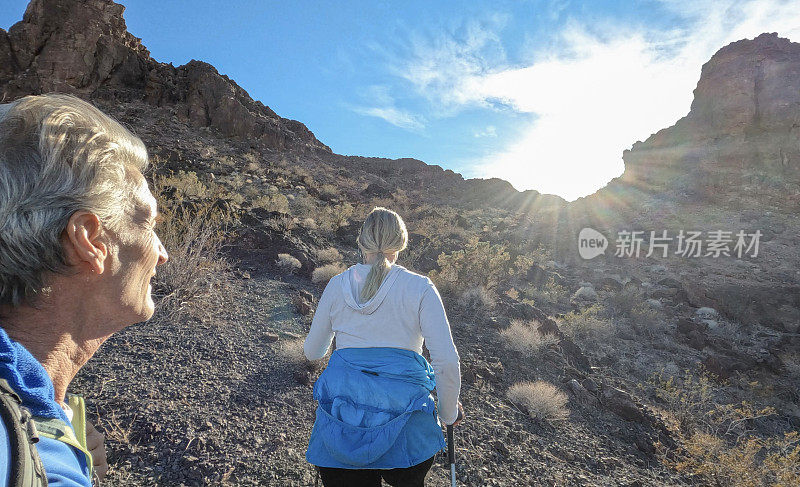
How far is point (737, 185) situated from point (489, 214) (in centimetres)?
1571

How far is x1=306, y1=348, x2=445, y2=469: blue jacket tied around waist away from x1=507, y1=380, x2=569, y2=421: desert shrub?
2.83 m

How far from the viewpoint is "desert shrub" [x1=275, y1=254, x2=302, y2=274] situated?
21.0 feet

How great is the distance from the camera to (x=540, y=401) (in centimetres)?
405

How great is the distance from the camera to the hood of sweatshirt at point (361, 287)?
1.71 m

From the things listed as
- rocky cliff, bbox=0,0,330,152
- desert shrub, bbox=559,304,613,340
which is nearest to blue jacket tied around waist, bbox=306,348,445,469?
desert shrub, bbox=559,304,613,340

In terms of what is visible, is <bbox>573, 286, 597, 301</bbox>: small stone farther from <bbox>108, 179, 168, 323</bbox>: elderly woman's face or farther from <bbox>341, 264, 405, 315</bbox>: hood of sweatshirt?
<bbox>108, 179, 168, 323</bbox>: elderly woman's face

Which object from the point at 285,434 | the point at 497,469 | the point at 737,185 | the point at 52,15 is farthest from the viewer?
the point at 52,15

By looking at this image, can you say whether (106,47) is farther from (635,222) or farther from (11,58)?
(635,222)

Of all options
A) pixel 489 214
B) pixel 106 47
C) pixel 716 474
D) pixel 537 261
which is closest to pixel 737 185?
pixel 489 214

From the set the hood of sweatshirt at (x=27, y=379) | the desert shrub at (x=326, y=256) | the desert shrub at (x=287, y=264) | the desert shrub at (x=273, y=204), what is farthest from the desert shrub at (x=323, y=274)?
the hood of sweatshirt at (x=27, y=379)

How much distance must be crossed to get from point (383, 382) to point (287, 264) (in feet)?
17.1

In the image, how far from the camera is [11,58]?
23125mm

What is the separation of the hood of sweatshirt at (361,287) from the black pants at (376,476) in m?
0.68

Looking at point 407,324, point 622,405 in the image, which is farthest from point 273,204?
point 407,324
